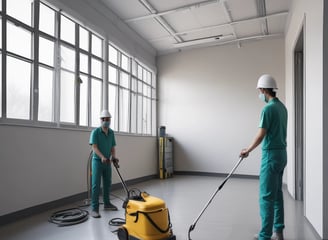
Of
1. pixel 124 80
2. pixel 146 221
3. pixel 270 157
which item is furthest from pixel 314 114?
pixel 124 80

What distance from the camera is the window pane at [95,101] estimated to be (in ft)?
17.1

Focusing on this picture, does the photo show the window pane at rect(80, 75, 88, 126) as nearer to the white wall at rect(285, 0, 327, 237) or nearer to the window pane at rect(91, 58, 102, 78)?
the window pane at rect(91, 58, 102, 78)

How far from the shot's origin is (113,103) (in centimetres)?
596

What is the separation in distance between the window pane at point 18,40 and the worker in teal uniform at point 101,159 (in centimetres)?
138

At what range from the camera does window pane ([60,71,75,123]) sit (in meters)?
4.41

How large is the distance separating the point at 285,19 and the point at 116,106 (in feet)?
14.1

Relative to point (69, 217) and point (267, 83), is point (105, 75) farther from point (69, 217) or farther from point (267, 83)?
point (267, 83)

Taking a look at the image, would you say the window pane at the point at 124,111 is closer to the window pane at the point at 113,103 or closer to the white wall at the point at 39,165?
the window pane at the point at 113,103

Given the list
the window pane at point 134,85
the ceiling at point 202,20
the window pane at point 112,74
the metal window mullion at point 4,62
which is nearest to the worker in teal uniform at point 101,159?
the metal window mullion at point 4,62

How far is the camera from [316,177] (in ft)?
9.22

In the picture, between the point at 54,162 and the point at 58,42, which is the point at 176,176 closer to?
the point at 54,162

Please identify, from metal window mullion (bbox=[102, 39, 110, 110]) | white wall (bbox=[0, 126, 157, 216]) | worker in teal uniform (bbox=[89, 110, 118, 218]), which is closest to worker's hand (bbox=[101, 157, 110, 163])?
worker in teal uniform (bbox=[89, 110, 118, 218])

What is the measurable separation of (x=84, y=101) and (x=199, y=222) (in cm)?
300

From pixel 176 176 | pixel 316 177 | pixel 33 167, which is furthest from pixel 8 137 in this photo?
pixel 176 176
